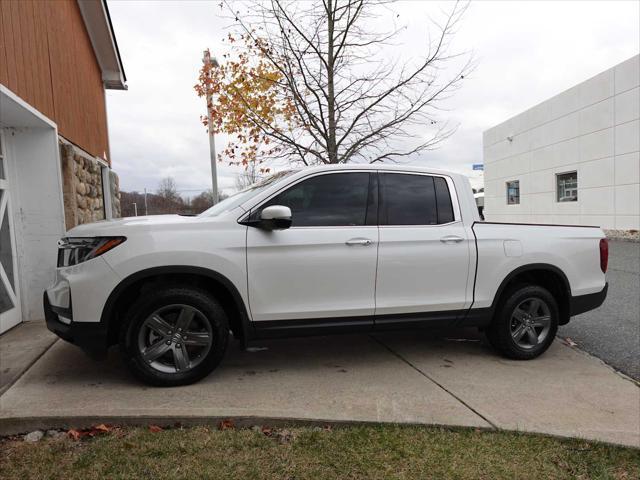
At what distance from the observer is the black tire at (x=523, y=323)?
16.0 ft

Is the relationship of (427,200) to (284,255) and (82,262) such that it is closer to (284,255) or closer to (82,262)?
(284,255)

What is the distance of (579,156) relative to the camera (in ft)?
64.8

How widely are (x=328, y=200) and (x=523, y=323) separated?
92.8 inches

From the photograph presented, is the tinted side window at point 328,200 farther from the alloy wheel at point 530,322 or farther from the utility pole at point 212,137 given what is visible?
the utility pole at point 212,137

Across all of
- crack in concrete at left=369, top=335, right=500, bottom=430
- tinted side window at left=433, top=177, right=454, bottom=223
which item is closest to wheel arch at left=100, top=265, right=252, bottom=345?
crack in concrete at left=369, top=335, right=500, bottom=430

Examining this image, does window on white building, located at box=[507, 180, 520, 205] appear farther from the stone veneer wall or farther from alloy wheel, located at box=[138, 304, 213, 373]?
alloy wheel, located at box=[138, 304, 213, 373]

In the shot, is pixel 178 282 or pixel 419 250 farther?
pixel 419 250

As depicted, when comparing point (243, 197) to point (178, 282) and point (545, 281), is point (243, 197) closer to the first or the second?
point (178, 282)

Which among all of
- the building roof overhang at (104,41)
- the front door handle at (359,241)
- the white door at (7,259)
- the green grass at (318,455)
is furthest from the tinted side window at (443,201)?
the building roof overhang at (104,41)

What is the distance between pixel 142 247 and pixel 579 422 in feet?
11.7

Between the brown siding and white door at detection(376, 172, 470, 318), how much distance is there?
4.26 m

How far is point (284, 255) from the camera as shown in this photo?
13.6 ft

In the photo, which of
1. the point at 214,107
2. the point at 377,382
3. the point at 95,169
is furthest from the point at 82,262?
the point at 95,169

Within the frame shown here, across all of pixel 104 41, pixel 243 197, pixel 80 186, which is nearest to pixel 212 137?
pixel 104 41
